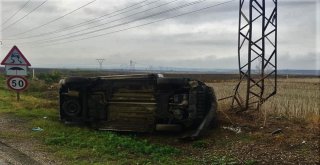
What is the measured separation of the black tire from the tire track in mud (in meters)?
3.48

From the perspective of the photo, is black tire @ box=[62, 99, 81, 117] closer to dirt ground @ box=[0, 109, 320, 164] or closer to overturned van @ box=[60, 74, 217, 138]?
overturned van @ box=[60, 74, 217, 138]

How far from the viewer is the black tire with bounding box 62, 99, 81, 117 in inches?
526

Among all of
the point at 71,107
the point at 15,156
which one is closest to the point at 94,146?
the point at 15,156

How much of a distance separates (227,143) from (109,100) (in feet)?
13.9

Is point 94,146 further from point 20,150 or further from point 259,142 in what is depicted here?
point 259,142

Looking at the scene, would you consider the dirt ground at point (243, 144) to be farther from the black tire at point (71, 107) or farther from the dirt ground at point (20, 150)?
the black tire at point (71, 107)

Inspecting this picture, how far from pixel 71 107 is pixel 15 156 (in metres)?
4.66

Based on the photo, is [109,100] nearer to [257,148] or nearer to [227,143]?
[227,143]

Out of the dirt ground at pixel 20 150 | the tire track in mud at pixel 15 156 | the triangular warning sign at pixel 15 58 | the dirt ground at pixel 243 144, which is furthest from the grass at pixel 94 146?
the triangular warning sign at pixel 15 58

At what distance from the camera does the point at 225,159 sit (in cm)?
850

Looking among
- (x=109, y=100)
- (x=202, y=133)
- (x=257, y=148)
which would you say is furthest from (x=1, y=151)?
(x=257, y=148)

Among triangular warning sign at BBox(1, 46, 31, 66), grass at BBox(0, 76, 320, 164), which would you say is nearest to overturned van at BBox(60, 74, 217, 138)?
grass at BBox(0, 76, 320, 164)

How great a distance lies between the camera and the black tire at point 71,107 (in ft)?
43.9

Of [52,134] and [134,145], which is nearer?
[134,145]
